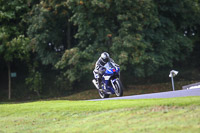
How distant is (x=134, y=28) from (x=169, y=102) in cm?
1695

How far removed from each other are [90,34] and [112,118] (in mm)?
17583

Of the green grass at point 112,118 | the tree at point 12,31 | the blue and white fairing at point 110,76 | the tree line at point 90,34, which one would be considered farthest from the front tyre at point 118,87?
the tree at point 12,31

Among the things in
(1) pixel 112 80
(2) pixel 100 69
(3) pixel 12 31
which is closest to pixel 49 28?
(3) pixel 12 31

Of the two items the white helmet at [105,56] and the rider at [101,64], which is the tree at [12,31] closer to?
the rider at [101,64]

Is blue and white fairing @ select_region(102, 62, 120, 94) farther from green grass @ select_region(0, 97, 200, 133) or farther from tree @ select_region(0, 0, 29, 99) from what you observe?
tree @ select_region(0, 0, 29, 99)

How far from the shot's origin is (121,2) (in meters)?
26.2

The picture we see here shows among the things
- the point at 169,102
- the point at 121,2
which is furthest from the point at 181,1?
the point at 169,102

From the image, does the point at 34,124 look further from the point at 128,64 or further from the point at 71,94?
the point at 71,94

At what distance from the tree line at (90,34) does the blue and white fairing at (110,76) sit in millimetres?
8594

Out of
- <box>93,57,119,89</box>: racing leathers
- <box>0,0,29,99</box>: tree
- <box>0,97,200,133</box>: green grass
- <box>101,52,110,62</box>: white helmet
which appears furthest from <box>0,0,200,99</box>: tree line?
<box>0,97,200,133</box>: green grass

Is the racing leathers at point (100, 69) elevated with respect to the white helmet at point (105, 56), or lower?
lower

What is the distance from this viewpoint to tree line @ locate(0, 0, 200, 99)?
2653cm

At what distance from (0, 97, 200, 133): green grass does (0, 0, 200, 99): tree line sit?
43.1ft

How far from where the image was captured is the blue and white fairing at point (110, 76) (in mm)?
15875
